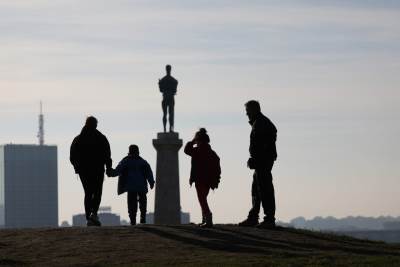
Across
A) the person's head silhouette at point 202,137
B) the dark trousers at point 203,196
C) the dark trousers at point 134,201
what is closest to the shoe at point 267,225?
the dark trousers at point 203,196

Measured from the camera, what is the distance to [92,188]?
1062 inches

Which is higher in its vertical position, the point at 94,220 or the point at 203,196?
the point at 203,196

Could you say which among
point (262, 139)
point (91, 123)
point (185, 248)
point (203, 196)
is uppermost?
point (91, 123)

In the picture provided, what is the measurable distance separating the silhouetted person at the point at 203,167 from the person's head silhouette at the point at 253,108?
0.87 m

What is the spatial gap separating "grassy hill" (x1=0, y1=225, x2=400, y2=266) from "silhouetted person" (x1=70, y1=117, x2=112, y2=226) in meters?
1.26

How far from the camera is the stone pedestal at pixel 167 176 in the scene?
43.1 metres

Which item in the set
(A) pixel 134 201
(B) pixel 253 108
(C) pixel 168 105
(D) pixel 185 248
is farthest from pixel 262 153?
(C) pixel 168 105

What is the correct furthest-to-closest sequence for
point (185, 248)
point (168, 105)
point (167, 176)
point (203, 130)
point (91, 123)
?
1. point (168, 105)
2. point (167, 176)
3. point (91, 123)
4. point (203, 130)
5. point (185, 248)

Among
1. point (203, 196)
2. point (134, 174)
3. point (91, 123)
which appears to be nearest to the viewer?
point (203, 196)

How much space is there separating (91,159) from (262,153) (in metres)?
3.00

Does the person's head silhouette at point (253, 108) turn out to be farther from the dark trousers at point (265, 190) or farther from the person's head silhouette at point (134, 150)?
the person's head silhouette at point (134, 150)

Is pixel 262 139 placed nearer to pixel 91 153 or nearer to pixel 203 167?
pixel 203 167

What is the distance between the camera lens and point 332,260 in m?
22.2

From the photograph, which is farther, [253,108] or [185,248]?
[253,108]
